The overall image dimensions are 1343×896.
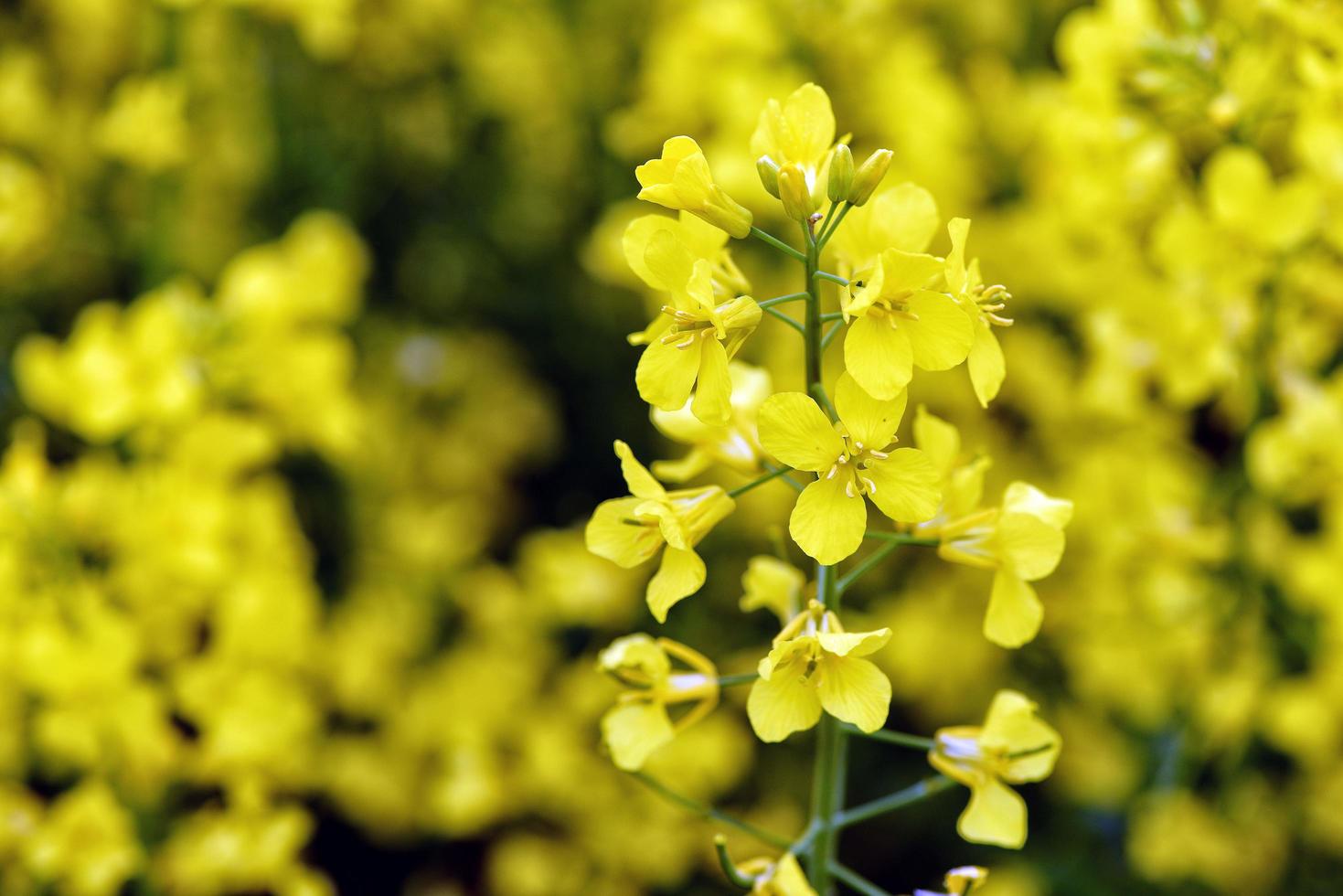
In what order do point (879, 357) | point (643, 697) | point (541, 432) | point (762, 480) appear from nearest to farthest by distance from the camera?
point (879, 357) → point (762, 480) → point (643, 697) → point (541, 432)

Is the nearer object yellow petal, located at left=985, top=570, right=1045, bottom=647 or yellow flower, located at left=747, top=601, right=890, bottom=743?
yellow flower, located at left=747, top=601, right=890, bottom=743

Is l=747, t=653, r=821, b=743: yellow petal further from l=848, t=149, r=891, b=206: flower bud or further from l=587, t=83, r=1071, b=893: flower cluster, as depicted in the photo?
l=848, t=149, r=891, b=206: flower bud

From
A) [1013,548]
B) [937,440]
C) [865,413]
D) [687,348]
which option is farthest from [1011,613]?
[687,348]

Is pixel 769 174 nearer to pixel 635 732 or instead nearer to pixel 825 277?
pixel 825 277

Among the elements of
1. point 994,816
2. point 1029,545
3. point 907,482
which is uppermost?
point 907,482

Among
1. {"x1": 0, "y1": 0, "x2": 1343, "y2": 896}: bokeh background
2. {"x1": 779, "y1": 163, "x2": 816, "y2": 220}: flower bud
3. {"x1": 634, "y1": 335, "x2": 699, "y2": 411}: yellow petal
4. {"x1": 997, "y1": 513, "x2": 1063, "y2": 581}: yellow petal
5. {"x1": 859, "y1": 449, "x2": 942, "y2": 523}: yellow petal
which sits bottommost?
{"x1": 0, "y1": 0, "x2": 1343, "y2": 896}: bokeh background

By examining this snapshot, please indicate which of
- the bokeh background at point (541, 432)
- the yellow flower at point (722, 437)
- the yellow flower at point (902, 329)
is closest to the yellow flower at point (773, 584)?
the yellow flower at point (722, 437)

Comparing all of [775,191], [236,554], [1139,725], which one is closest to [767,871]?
[775,191]

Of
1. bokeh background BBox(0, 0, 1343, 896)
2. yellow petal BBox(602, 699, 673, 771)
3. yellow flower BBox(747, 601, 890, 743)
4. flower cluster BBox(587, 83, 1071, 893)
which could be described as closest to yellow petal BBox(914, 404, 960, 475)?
flower cluster BBox(587, 83, 1071, 893)
